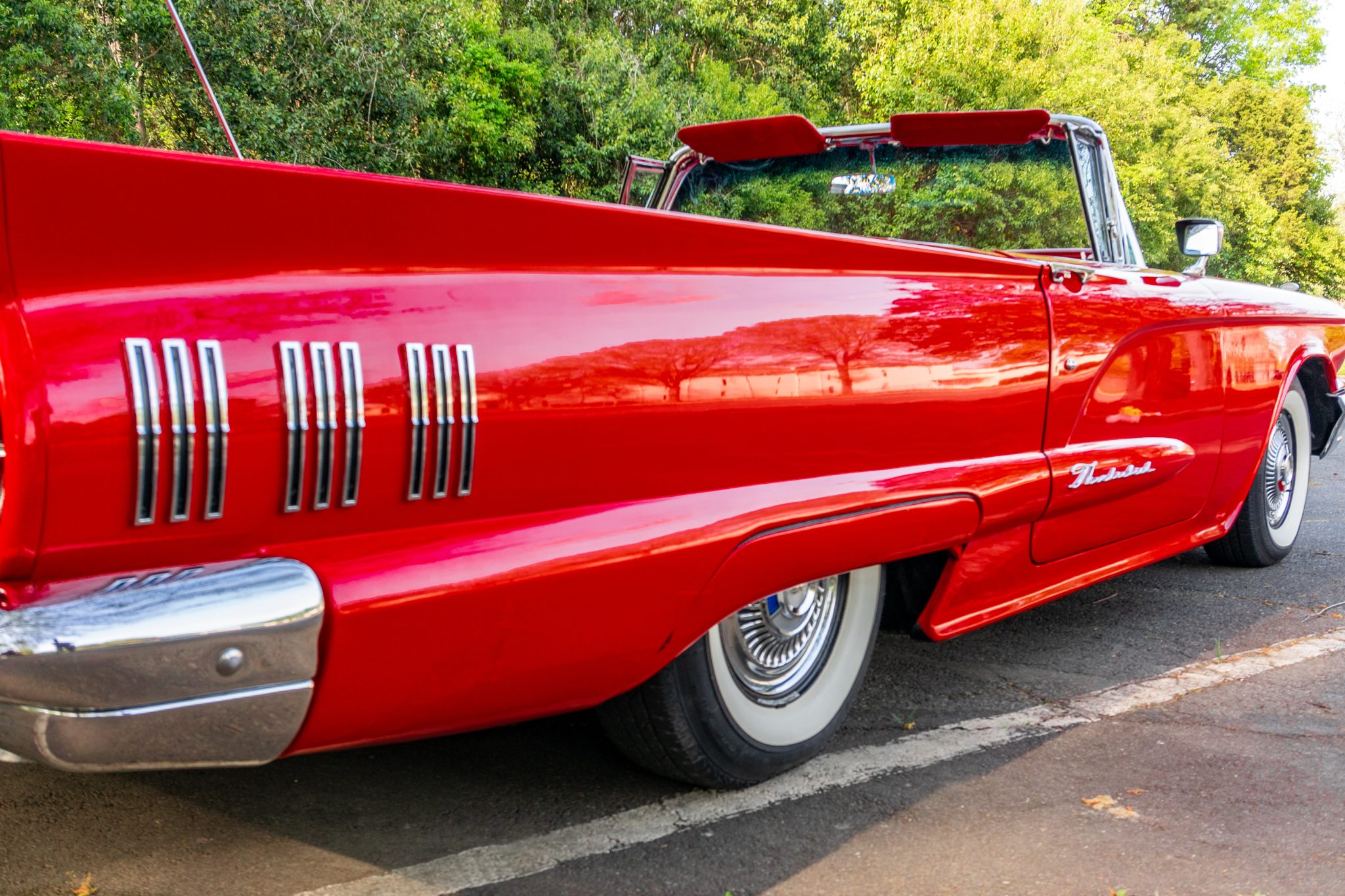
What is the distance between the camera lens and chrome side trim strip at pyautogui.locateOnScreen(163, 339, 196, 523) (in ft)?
4.77

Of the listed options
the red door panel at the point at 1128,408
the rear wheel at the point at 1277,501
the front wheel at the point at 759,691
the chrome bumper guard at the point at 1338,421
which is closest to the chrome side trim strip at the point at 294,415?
the front wheel at the point at 759,691

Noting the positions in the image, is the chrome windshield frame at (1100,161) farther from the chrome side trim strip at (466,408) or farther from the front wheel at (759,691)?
the chrome side trim strip at (466,408)

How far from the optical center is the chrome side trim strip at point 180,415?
1.45 m

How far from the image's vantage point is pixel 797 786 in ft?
8.19

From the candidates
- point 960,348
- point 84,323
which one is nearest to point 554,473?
point 84,323

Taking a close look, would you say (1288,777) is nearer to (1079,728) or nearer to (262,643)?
(1079,728)

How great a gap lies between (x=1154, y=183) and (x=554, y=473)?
28.6 meters

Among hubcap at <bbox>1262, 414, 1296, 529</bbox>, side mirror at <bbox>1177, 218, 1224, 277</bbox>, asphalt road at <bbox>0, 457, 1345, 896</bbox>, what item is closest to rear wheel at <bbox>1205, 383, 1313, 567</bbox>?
hubcap at <bbox>1262, 414, 1296, 529</bbox>

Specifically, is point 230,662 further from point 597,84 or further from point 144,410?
point 597,84

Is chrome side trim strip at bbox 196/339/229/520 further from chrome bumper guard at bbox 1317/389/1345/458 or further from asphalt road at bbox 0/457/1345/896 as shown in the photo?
chrome bumper guard at bbox 1317/389/1345/458

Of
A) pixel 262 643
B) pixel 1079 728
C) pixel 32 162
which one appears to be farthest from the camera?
pixel 1079 728

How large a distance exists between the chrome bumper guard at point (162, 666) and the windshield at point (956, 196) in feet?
7.80

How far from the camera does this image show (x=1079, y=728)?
2.89m

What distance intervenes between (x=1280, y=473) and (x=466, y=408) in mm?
4018
